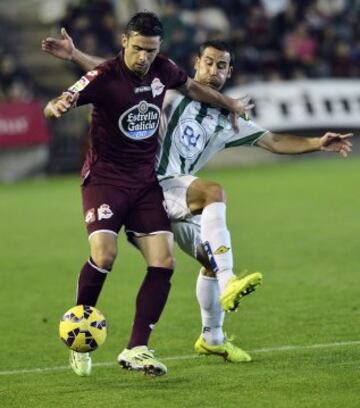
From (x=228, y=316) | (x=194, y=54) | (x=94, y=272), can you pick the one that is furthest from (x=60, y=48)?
(x=194, y=54)

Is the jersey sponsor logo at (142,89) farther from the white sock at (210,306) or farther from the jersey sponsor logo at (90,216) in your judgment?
the white sock at (210,306)

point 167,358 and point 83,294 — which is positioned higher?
point 83,294

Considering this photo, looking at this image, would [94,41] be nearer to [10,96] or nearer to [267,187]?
[10,96]

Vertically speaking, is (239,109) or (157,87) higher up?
(157,87)

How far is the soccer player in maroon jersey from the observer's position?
7.61 meters

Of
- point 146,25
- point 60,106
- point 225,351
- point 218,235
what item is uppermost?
point 146,25

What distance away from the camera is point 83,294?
305 inches

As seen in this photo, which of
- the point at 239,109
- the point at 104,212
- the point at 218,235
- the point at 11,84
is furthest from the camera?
the point at 11,84

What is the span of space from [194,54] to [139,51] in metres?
17.9

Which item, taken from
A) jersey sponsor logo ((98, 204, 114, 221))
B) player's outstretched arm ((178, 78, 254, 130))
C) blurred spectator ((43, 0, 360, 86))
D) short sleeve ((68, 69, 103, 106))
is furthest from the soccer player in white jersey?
blurred spectator ((43, 0, 360, 86))

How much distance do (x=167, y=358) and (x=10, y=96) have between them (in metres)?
15.5

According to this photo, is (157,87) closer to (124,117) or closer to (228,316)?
(124,117)

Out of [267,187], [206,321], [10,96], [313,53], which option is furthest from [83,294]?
[313,53]

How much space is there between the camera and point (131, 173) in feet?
25.9
